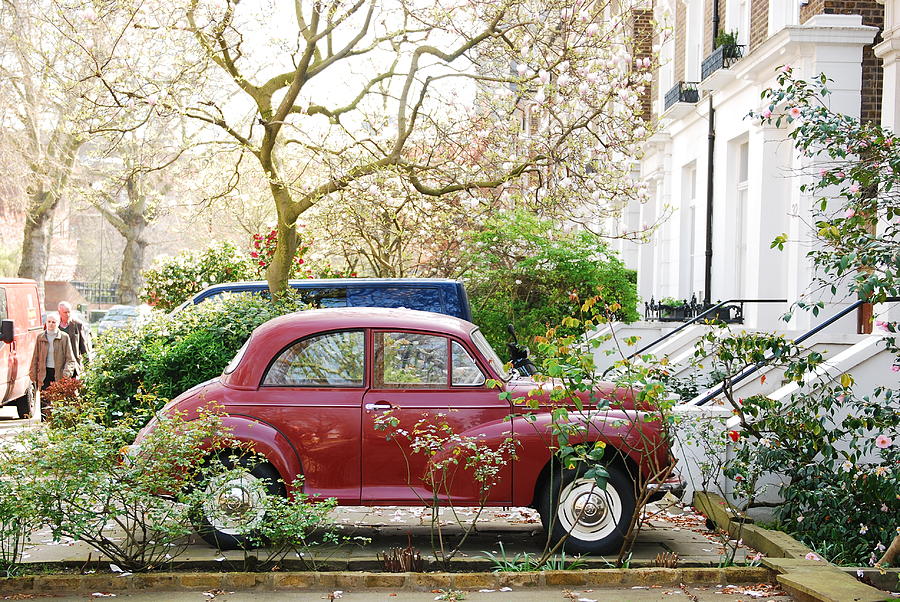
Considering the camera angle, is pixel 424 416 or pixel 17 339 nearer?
pixel 424 416

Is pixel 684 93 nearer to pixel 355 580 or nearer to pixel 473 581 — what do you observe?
pixel 473 581

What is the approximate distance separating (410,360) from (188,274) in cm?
1528

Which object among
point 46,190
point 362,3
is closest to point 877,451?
point 362,3

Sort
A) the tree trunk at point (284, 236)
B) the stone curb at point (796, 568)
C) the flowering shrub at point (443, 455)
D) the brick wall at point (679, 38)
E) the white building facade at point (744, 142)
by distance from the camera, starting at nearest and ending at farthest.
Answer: the stone curb at point (796, 568)
the flowering shrub at point (443, 455)
the tree trunk at point (284, 236)
the white building facade at point (744, 142)
the brick wall at point (679, 38)

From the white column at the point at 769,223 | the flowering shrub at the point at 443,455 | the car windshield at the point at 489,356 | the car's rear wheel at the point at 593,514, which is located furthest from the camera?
the white column at the point at 769,223

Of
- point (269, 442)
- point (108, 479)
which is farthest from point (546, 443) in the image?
point (108, 479)

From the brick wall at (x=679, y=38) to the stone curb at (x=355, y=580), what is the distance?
19.7 m

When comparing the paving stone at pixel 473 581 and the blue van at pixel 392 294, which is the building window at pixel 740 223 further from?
the paving stone at pixel 473 581

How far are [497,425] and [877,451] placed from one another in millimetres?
4099

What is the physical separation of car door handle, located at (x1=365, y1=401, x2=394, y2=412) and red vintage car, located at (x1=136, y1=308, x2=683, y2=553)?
10 millimetres

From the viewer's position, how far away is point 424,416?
7941 millimetres

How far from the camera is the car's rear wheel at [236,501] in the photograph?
684cm

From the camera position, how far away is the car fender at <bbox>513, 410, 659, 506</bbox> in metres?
7.79

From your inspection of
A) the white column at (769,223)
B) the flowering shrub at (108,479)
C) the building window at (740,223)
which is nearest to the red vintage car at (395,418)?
the flowering shrub at (108,479)
